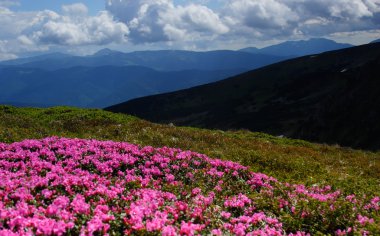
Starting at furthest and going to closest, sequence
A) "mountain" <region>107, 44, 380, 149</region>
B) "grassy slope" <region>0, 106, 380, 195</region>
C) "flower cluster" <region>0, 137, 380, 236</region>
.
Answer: "mountain" <region>107, 44, 380, 149</region> < "grassy slope" <region>0, 106, 380, 195</region> < "flower cluster" <region>0, 137, 380, 236</region>

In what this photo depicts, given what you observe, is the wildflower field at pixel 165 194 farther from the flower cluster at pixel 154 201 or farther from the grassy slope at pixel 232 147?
the grassy slope at pixel 232 147

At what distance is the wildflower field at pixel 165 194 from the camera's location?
7445mm

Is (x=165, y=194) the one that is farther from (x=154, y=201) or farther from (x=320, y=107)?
(x=320, y=107)

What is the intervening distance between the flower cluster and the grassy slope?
278 cm

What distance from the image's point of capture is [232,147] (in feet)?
74.6

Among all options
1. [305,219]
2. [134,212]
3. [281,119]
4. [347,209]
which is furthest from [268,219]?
[281,119]

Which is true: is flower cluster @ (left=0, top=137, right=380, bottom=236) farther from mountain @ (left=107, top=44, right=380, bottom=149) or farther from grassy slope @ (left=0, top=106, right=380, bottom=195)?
mountain @ (left=107, top=44, right=380, bottom=149)

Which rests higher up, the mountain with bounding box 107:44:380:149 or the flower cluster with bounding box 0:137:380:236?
the flower cluster with bounding box 0:137:380:236

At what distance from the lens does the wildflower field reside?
745 cm

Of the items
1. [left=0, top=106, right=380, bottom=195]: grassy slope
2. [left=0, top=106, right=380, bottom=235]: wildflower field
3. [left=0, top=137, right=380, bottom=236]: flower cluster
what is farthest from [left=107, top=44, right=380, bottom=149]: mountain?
[left=0, top=137, right=380, bottom=236]: flower cluster

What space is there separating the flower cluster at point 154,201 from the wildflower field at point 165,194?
3cm

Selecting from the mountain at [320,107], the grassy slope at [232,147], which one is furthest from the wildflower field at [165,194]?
the mountain at [320,107]

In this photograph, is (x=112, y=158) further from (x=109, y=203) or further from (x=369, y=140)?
(x=369, y=140)

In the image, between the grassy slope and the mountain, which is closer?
the grassy slope
